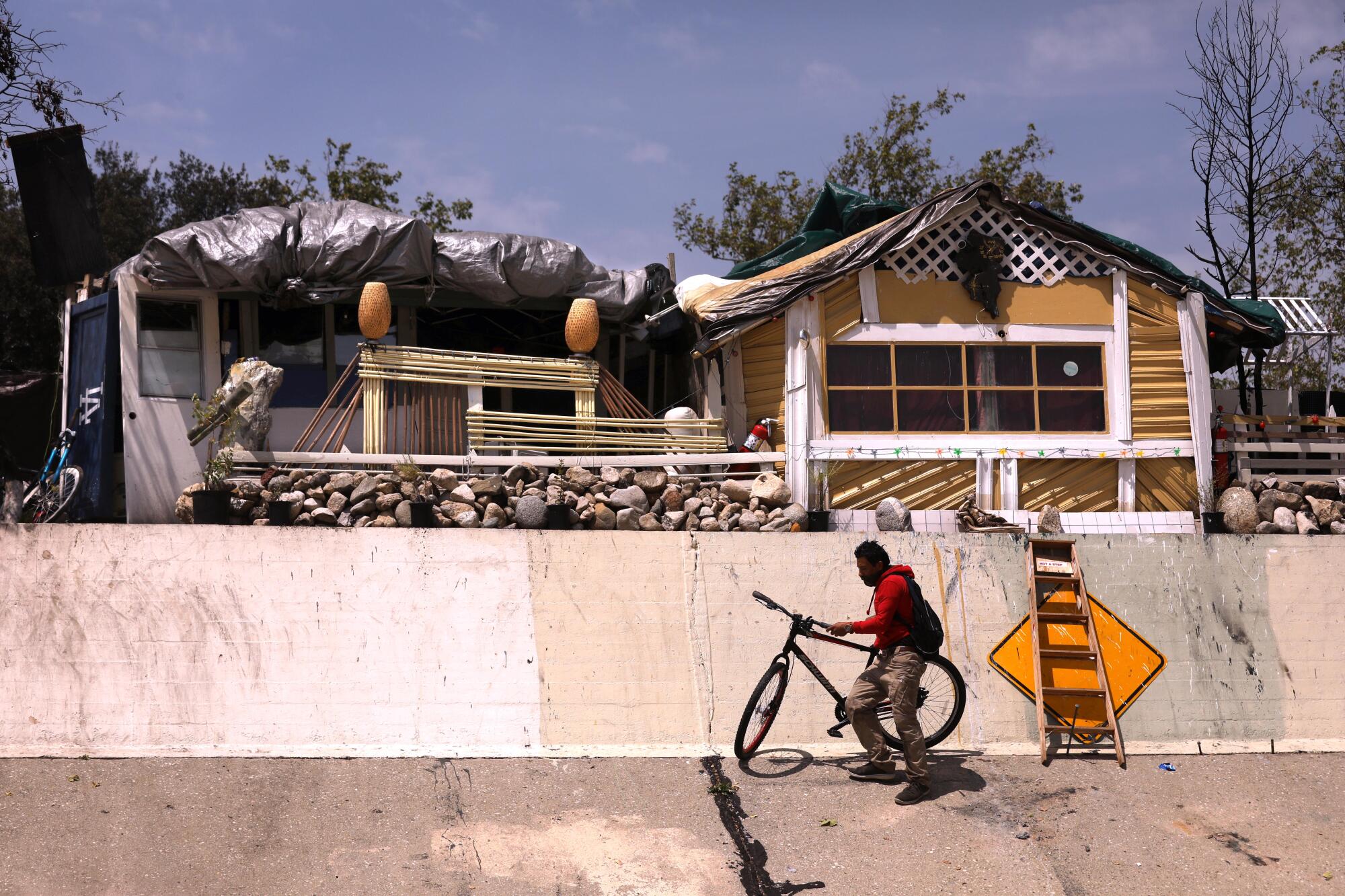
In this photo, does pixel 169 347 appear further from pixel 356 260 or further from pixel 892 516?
pixel 892 516

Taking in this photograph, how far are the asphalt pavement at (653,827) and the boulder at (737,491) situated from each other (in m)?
3.79

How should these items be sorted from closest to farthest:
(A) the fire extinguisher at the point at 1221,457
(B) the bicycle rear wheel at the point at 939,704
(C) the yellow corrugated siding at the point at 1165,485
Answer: (B) the bicycle rear wheel at the point at 939,704
(C) the yellow corrugated siding at the point at 1165,485
(A) the fire extinguisher at the point at 1221,457

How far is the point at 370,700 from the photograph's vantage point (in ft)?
26.4

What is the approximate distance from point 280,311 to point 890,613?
29.7 feet

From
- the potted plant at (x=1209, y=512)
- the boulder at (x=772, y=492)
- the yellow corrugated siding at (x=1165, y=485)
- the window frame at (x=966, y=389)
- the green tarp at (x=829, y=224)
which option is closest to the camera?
the boulder at (x=772, y=492)

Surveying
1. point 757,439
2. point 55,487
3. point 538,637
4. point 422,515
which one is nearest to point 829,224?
point 757,439

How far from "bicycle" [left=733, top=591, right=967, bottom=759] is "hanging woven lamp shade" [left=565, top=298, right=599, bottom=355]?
18.5 feet

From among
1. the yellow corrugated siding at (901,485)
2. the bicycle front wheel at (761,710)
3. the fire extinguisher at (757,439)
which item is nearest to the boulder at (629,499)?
the fire extinguisher at (757,439)

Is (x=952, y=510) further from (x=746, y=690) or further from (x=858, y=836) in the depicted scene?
(x=858, y=836)

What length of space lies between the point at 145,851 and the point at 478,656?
8.65 ft

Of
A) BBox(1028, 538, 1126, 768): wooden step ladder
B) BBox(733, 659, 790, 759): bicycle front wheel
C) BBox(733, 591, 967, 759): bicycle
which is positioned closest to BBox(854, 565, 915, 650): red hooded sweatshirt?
BBox(733, 591, 967, 759): bicycle

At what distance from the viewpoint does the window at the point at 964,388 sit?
1174cm

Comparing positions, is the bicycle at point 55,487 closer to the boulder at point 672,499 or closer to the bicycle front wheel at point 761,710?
the boulder at point 672,499

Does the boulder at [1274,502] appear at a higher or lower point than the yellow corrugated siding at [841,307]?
lower
